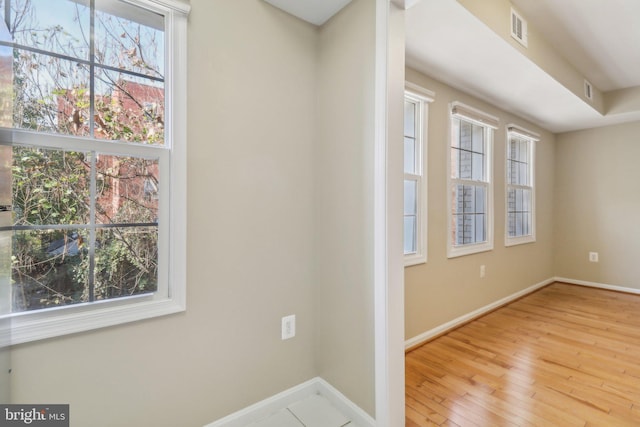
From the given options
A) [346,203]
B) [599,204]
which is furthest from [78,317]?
[599,204]

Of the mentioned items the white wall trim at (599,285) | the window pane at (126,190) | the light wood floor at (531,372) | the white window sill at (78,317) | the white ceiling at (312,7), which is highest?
the white ceiling at (312,7)

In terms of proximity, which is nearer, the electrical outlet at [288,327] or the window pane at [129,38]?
the window pane at [129,38]

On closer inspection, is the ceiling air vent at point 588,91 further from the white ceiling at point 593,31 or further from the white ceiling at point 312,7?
the white ceiling at point 312,7

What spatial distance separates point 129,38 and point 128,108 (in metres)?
0.31

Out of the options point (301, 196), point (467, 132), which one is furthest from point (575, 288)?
point (301, 196)

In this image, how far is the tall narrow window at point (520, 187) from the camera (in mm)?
3697

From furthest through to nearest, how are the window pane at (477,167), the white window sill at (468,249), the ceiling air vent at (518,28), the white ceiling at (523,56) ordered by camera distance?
the window pane at (477,167) < the white window sill at (468,249) < the ceiling air vent at (518,28) < the white ceiling at (523,56)

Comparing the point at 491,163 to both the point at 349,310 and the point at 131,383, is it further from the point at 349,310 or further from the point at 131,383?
the point at 131,383

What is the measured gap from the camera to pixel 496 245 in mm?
3309

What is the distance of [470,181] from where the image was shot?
3.03 metres

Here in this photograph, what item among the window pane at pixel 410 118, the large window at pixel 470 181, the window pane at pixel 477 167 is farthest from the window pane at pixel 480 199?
the window pane at pixel 410 118

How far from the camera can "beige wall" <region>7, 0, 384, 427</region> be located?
50.6 inches

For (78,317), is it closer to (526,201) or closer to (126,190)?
(126,190)

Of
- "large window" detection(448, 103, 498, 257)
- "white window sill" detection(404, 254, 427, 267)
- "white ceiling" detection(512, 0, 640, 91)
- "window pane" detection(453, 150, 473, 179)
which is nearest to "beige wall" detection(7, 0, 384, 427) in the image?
"white window sill" detection(404, 254, 427, 267)
